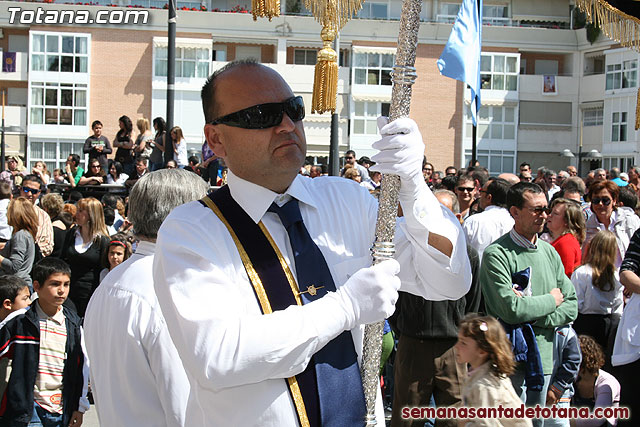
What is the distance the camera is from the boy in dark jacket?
4.86 metres

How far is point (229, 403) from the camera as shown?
2.30 meters

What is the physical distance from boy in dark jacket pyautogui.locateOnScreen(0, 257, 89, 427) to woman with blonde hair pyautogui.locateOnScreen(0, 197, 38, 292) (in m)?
2.56

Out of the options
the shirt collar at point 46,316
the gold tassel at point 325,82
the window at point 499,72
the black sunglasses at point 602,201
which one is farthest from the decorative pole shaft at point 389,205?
the window at point 499,72

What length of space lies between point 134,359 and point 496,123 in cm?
4233

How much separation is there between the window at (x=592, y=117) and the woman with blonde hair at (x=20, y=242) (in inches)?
1586

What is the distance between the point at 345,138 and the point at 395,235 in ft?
127

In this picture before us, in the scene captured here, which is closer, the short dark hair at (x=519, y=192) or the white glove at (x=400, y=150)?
the white glove at (x=400, y=150)

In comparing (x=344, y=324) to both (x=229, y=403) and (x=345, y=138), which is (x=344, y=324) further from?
(x=345, y=138)

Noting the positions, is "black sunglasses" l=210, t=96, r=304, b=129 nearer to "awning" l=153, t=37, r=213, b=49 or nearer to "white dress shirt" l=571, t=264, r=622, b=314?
"white dress shirt" l=571, t=264, r=622, b=314

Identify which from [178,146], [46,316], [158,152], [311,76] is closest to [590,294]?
[46,316]

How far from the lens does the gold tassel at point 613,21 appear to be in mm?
2867

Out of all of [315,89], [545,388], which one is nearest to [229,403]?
[315,89]

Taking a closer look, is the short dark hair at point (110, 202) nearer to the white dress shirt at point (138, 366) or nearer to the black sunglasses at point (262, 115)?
the white dress shirt at point (138, 366)

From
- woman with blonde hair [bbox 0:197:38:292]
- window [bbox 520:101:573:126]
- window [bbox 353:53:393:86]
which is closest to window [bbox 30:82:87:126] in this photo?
window [bbox 353:53:393:86]
